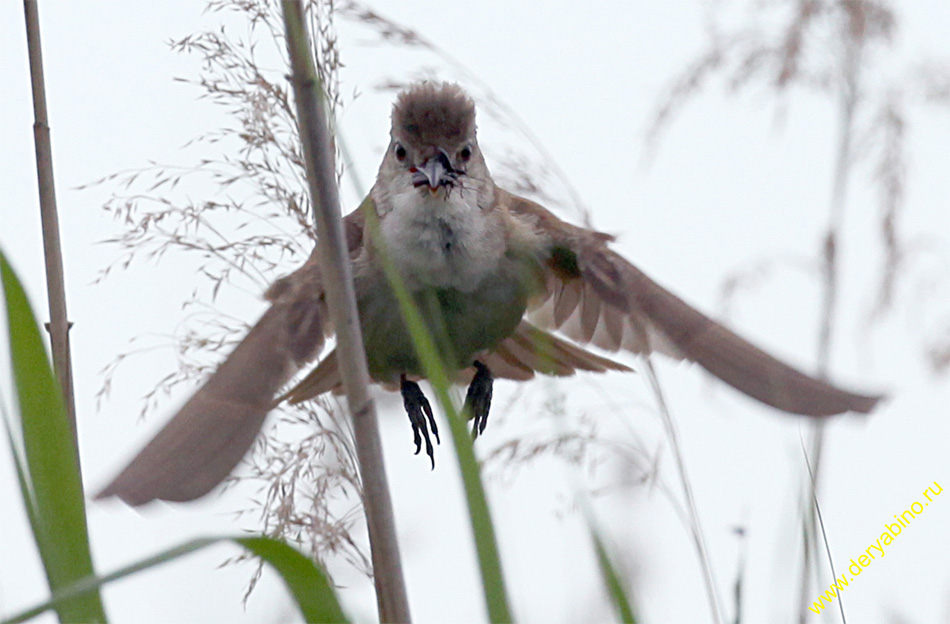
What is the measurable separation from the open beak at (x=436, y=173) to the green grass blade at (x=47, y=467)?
46.7 inches

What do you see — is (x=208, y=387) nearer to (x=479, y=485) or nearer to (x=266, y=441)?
(x=266, y=441)

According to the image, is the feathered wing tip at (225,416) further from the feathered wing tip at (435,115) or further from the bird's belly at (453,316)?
the feathered wing tip at (435,115)

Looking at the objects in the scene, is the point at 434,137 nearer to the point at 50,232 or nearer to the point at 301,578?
the point at 50,232

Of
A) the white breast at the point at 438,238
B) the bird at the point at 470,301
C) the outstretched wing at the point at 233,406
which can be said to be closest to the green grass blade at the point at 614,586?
the outstretched wing at the point at 233,406

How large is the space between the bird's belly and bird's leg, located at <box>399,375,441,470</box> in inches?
3.3

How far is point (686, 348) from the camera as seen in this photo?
1.96 meters

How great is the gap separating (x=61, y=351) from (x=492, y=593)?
0.76m

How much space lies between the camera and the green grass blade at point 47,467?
840 mm

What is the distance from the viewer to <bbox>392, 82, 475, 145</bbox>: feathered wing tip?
81.3 inches

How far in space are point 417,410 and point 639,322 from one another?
44cm

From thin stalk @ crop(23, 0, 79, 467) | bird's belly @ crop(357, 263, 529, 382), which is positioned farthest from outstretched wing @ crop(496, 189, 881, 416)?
thin stalk @ crop(23, 0, 79, 467)

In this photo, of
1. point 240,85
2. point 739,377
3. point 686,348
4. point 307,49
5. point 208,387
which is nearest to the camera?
point 307,49

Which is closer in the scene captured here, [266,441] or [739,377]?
[266,441]

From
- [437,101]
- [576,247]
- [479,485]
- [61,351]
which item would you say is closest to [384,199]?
[437,101]
